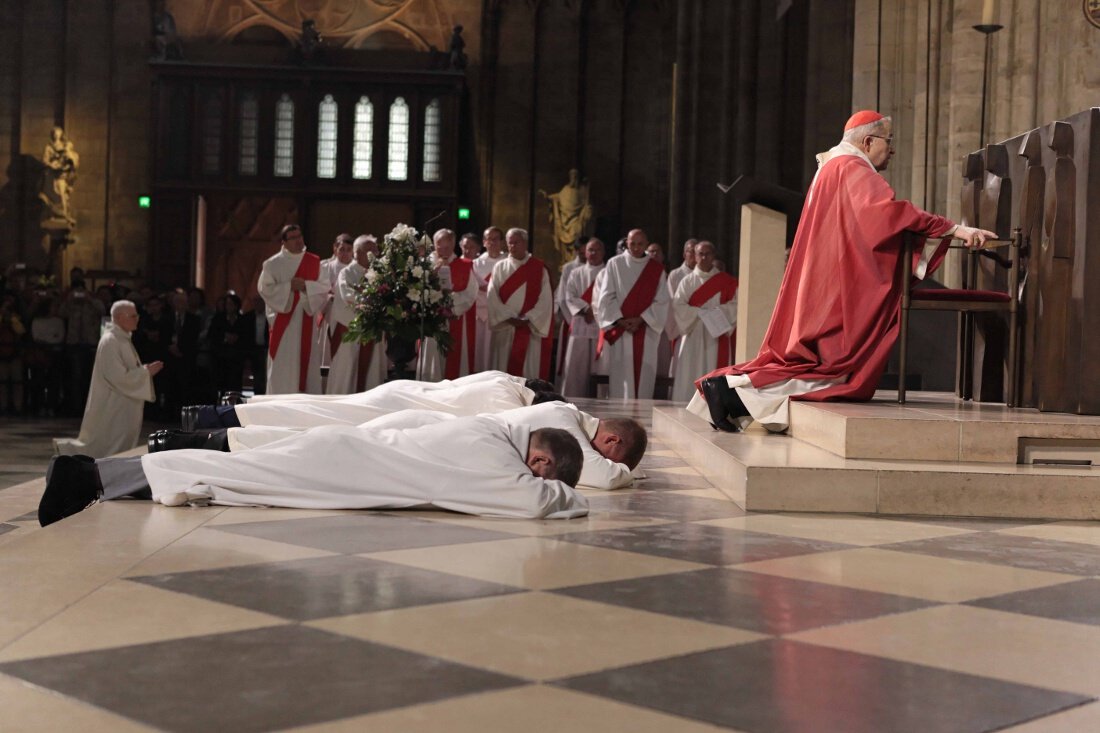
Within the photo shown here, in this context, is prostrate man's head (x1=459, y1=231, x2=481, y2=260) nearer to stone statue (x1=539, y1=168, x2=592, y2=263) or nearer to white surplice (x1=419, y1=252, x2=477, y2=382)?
white surplice (x1=419, y1=252, x2=477, y2=382)

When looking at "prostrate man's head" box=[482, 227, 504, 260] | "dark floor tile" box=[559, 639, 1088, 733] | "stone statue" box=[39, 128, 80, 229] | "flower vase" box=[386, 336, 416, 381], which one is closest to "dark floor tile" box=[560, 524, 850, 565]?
"dark floor tile" box=[559, 639, 1088, 733]

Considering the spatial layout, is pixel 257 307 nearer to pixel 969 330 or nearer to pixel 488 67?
pixel 488 67

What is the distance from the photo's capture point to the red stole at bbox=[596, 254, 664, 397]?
1462 centimetres

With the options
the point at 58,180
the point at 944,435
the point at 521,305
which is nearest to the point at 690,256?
the point at 521,305

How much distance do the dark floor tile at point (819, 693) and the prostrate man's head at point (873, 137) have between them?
15.7 feet

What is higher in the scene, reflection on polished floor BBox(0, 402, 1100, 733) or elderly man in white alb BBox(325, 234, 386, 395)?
elderly man in white alb BBox(325, 234, 386, 395)

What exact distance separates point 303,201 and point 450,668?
22.5 m

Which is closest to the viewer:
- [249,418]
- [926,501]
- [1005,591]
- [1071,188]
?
[1005,591]

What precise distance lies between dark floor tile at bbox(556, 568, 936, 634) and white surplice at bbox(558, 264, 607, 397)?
11.4 m

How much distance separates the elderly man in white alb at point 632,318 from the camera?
14.6 meters

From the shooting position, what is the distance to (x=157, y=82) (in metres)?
24.5

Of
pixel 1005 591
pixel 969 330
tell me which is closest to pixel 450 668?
pixel 1005 591

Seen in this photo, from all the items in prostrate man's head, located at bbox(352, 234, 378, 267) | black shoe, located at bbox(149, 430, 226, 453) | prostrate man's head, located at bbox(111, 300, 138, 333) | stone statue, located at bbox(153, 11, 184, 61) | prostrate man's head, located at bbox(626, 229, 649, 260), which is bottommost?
black shoe, located at bbox(149, 430, 226, 453)

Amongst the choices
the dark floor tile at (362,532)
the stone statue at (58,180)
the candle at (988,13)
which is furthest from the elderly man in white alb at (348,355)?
the stone statue at (58,180)
